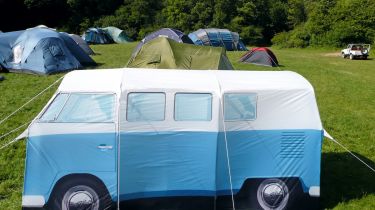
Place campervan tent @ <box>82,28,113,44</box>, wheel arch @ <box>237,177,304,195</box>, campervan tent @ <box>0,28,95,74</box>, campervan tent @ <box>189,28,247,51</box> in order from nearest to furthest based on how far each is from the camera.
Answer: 1. wheel arch @ <box>237,177,304,195</box>
2. campervan tent @ <box>0,28,95,74</box>
3. campervan tent @ <box>189,28,247,51</box>
4. campervan tent @ <box>82,28,113,44</box>

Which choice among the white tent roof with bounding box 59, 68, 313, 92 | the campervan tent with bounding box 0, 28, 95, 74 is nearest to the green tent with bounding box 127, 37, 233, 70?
the campervan tent with bounding box 0, 28, 95, 74

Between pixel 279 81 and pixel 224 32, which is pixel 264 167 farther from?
pixel 224 32

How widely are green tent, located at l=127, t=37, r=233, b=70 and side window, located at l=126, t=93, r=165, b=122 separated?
883cm

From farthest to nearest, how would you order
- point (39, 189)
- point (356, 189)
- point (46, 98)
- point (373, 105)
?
point (373, 105) → point (46, 98) → point (356, 189) → point (39, 189)

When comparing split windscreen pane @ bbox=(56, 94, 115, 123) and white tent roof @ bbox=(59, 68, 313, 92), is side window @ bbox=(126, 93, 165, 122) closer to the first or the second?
white tent roof @ bbox=(59, 68, 313, 92)

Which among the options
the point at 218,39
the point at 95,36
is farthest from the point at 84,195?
the point at 95,36

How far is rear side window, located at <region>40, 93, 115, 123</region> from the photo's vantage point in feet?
19.9

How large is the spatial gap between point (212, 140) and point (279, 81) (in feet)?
4.58

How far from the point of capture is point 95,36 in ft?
116

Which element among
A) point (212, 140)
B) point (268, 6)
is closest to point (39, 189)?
point (212, 140)

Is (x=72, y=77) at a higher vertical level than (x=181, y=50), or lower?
higher

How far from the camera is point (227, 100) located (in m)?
6.32

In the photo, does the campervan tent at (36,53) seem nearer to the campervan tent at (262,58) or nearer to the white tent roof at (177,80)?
the campervan tent at (262,58)

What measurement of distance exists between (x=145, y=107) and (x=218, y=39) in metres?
25.0
